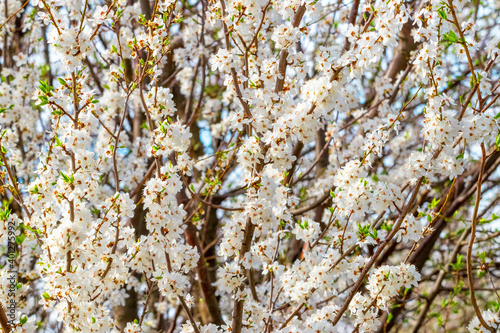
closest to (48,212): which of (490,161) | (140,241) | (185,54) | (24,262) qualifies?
(140,241)

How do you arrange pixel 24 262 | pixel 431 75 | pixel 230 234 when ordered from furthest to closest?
pixel 24 262, pixel 230 234, pixel 431 75

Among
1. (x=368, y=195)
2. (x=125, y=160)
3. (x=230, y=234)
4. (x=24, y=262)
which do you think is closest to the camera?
(x=368, y=195)

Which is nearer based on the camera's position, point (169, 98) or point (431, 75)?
point (431, 75)

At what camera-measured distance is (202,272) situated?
4.27 metres

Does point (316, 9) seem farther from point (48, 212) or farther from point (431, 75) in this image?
point (48, 212)

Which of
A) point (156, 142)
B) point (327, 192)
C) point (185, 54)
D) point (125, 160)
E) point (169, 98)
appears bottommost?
point (156, 142)

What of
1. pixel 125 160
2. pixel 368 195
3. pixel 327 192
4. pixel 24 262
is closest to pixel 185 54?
pixel 125 160

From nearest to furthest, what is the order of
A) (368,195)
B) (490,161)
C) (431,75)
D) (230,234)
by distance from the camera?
1. (431,75)
2. (368,195)
3. (230,234)
4. (490,161)

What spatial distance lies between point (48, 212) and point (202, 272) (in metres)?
A: 1.69

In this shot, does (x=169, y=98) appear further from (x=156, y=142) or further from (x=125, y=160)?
(x=125, y=160)

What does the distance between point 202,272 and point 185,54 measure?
1.94 metres

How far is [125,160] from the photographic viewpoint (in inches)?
190

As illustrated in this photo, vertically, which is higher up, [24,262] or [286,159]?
[24,262]

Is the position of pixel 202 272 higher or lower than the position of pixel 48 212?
higher
